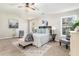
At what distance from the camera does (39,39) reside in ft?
8.04

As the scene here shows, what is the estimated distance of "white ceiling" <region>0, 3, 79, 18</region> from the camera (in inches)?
82.2

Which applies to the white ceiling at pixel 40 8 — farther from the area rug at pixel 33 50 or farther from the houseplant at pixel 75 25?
the area rug at pixel 33 50

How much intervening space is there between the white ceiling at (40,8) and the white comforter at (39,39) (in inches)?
20.1

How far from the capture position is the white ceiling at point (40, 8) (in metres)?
2.09

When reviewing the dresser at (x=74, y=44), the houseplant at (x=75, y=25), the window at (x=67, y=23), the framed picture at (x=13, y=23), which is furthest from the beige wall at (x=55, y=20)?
the framed picture at (x=13, y=23)

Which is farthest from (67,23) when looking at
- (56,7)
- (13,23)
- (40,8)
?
(13,23)

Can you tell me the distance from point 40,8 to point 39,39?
796mm

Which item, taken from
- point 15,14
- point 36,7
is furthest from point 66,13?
point 15,14

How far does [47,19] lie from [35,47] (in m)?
0.77

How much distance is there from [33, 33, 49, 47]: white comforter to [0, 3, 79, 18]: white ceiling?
51cm

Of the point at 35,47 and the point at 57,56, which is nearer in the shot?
the point at 57,56

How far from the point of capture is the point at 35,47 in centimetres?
236

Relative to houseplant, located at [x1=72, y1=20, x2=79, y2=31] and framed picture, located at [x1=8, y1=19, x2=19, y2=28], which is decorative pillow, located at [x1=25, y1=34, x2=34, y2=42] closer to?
framed picture, located at [x1=8, y1=19, x2=19, y2=28]

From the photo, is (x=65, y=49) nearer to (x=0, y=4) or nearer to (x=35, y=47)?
(x=35, y=47)
